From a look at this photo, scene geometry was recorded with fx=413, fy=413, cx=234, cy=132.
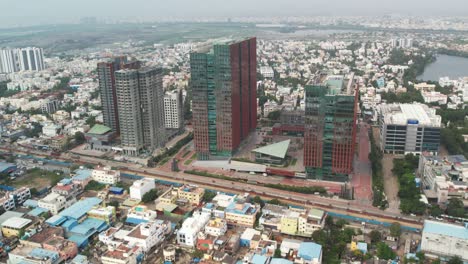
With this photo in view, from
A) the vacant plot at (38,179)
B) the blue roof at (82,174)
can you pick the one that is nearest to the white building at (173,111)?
the blue roof at (82,174)

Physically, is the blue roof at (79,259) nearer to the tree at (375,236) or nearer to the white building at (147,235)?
the white building at (147,235)

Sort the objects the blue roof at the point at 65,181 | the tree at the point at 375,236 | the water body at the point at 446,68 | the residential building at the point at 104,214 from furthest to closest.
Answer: the water body at the point at 446,68 → the blue roof at the point at 65,181 → the residential building at the point at 104,214 → the tree at the point at 375,236

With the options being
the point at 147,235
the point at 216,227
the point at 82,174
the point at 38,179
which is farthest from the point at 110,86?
the point at 216,227

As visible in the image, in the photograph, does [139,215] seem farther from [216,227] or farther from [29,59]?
[29,59]

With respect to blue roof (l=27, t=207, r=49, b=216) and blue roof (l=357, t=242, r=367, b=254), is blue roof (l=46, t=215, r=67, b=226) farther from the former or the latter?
blue roof (l=357, t=242, r=367, b=254)

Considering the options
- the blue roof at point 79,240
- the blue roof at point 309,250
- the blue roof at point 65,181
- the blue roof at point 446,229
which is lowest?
the blue roof at point 79,240

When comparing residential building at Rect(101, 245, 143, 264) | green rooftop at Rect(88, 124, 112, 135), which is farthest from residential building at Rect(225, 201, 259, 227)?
green rooftop at Rect(88, 124, 112, 135)
